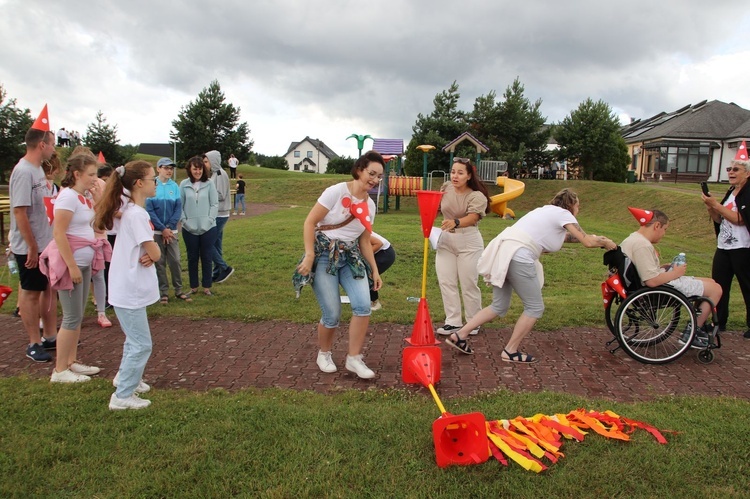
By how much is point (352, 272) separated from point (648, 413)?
2.43 meters

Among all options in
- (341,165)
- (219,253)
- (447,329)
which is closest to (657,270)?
(447,329)

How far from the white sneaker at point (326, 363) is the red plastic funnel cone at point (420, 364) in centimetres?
70

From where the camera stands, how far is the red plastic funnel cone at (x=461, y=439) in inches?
123

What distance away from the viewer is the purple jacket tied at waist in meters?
4.36

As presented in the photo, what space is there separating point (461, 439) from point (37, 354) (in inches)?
161

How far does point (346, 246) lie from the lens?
4.43 meters

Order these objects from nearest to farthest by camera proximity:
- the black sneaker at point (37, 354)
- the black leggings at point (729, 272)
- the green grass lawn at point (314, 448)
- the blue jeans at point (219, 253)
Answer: the green grass lawn at point (314, 448) → the black sneaker at point (37, 354) → the black leggings at point (729, 272) → the blue jeans at point (219, 253)

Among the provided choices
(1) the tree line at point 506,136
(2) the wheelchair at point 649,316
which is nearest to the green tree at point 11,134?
(1) the tree line at point 506,136

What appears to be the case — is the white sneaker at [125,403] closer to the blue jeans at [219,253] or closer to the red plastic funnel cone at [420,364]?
the red plastic funnel cone at [420,364]

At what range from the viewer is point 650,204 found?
2259cm

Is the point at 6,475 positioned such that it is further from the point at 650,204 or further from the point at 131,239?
the point at 650,204

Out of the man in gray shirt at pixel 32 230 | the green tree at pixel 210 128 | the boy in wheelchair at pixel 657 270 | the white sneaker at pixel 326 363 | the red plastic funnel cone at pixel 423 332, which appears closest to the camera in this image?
the red plastic funnel cone at pixel 423 332

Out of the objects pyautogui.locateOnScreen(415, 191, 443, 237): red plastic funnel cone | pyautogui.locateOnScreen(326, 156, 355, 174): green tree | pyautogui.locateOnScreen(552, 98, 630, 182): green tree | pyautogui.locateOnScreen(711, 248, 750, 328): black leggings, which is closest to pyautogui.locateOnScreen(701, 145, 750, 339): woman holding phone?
pyautogui.locateOnScreen(711, 248, 750, 328): black leggings

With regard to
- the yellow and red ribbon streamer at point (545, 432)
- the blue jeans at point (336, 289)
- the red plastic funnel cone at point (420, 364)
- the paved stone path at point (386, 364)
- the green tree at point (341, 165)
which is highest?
the green tree at point (341, 165)
